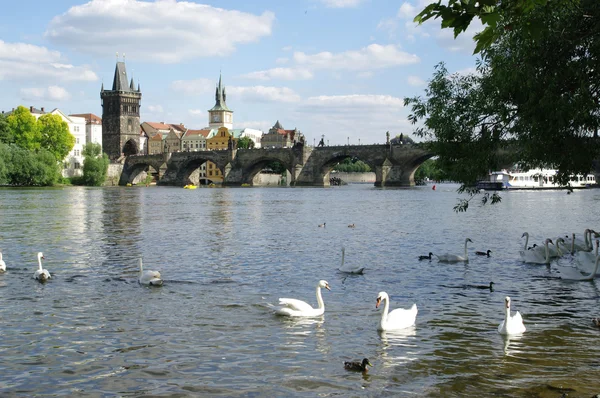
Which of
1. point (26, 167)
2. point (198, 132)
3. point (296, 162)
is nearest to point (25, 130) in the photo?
point (26, 167)

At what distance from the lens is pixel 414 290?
12984 mm

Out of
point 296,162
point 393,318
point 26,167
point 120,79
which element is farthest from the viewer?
point 120,79

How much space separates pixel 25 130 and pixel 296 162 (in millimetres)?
40538

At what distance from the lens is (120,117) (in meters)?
148

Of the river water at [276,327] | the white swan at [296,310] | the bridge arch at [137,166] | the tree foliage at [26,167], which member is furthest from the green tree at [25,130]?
the white swan at [296,310]

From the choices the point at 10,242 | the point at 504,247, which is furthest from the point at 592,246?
the point at 10,242

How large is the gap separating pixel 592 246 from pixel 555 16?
8938 mm

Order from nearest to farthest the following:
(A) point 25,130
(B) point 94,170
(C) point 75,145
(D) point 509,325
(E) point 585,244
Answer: (D) point 509,325 < (E) point 585,244 < (A) point 25,130 < (B) point 94,170 < (C) point 75,145

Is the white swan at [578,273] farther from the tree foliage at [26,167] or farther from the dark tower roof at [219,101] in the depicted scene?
the dark tower roof at [219,101]

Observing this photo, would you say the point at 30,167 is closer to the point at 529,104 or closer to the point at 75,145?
the point at 75,145

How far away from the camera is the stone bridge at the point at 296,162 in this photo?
10006 cm

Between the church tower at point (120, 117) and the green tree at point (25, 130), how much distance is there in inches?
1993

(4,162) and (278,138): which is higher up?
(278,138)

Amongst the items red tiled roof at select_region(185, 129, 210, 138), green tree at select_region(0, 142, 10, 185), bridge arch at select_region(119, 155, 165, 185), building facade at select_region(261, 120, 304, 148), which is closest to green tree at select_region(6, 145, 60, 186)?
green tree at select_region(0, 142, 10, 185)
